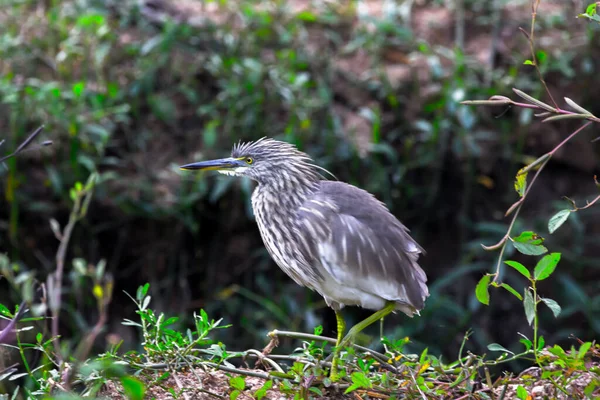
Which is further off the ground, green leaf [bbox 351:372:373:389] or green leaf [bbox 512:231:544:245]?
green leaf [bbox 512:231:544:245]

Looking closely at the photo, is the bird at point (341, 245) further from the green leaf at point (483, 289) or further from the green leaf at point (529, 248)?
the green leaf at point (529, 248)

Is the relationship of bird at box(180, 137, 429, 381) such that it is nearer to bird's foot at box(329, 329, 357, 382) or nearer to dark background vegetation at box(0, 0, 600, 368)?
bird's foot at box(329, 329, 357, 382)

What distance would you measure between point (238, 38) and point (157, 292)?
182 centimetres

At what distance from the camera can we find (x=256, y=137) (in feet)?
16.6

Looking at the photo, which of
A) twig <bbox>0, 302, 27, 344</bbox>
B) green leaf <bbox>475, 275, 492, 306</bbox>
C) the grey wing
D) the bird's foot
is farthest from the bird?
twig <bbox>0, 302, 27, 344</bbox>

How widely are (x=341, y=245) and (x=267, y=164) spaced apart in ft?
1.63

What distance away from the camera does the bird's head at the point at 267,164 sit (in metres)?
2.83

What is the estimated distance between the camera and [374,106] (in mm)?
5230

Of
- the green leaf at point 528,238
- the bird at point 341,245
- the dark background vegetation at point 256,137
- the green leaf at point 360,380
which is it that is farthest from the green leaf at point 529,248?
the dark background vegetation at point 256,137

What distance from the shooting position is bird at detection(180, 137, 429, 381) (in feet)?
8.38

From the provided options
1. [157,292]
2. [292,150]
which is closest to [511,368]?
[157,292]

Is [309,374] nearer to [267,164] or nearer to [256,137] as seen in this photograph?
[267,164]

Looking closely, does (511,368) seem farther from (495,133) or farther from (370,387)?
(370,387)

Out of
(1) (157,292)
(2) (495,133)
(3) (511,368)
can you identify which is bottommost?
(3) (511,368)
